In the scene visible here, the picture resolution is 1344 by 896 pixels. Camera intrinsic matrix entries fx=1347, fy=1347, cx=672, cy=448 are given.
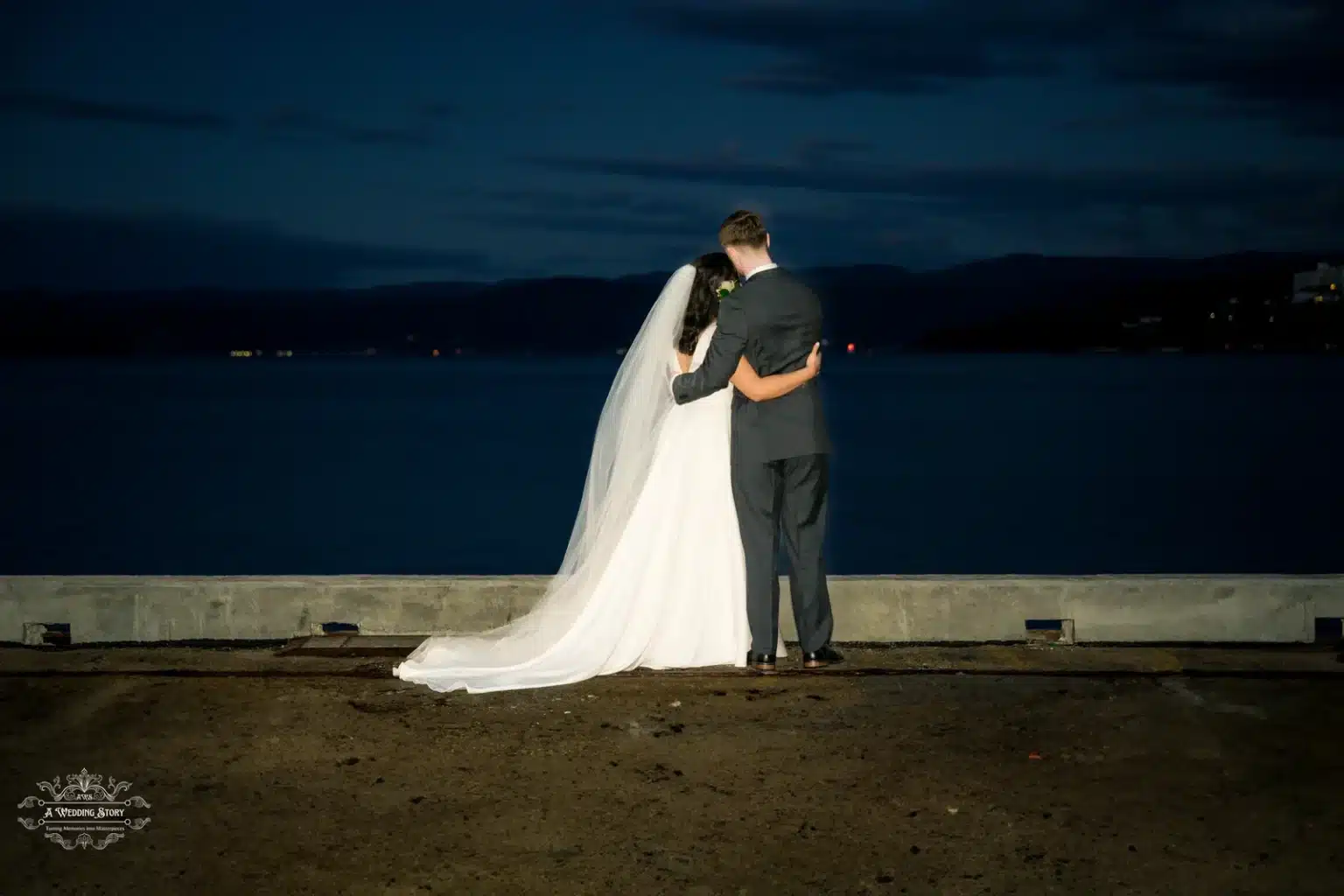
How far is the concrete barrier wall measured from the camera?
813cm

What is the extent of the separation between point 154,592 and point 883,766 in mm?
4877

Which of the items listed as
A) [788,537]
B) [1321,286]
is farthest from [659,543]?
[1321,286]

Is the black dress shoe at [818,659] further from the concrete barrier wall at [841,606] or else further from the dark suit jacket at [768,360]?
the dark suit jacket at [768,360]

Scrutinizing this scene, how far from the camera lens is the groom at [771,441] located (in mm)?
7188

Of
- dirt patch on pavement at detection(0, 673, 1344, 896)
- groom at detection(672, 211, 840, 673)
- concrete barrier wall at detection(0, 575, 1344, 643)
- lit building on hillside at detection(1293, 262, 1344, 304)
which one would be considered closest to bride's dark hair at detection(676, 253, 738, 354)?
groom at detection(672, 211, 840, 673)

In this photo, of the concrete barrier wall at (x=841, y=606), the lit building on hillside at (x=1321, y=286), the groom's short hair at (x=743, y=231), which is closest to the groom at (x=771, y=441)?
the groom's short hair at (x=743, y=231)

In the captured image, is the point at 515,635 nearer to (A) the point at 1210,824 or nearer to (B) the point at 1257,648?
(A) the point at 1210,824

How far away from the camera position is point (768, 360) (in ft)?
23.9

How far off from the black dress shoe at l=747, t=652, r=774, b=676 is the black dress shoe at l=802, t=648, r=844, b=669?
7.8 inches

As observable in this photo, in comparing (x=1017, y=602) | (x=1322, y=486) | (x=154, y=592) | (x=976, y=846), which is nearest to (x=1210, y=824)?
(x=976, y=846)

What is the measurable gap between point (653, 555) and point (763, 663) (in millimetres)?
867

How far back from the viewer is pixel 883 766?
588cm

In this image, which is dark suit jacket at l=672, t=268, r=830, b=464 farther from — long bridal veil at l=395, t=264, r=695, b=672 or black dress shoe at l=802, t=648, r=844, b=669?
black dress shoe at l=802, t=648, r=844, b=669

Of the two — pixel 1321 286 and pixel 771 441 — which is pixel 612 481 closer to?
pixel 771 441
